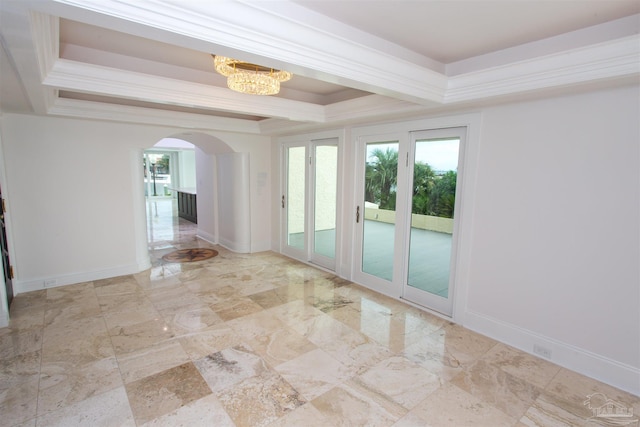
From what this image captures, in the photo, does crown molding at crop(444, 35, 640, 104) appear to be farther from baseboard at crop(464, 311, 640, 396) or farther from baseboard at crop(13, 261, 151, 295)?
baseboard at crop(13, 261, 151, 295)

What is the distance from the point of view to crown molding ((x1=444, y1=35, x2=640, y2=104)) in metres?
2.07

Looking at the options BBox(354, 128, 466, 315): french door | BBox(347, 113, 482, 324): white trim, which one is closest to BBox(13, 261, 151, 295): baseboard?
BBox(354, 128, 466, 315): french door

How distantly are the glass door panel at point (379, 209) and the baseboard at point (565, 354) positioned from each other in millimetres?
1271

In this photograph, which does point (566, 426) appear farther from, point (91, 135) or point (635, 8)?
point (91, 135)

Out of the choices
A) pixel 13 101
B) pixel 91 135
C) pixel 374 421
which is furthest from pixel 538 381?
pixel 91 135

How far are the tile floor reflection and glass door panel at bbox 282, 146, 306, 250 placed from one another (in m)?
1.91

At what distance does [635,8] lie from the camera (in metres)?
1.99

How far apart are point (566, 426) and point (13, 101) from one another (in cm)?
553

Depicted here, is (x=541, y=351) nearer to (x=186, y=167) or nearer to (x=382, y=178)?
(x=382, y=178)

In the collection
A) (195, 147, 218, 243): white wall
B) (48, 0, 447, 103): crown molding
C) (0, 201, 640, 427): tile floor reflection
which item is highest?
(48, 0, 447, 103): crown molding

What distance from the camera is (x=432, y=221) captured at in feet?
12.3

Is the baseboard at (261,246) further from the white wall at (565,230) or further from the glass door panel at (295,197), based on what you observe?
the white wall at (565,230)

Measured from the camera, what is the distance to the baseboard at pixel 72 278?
165 inches

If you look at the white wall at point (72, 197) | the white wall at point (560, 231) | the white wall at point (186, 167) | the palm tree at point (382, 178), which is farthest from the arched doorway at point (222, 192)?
the white wall at point (186, 167)
